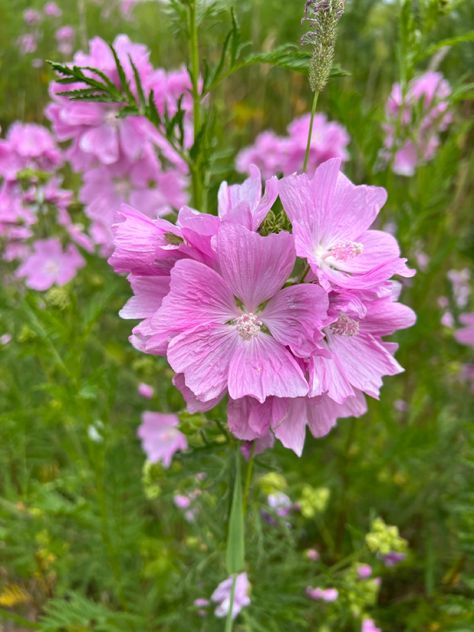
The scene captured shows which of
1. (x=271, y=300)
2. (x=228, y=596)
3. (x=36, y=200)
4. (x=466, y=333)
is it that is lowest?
(x=228, y=596)

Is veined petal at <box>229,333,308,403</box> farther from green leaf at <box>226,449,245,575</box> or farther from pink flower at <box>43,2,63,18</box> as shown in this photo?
pink flower at <box>43,2,63,18</box>

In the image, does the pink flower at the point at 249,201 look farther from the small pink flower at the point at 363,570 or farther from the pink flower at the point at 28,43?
→ the pink flower at the point at 28,43

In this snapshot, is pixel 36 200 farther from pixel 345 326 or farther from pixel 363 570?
pixel 363 570

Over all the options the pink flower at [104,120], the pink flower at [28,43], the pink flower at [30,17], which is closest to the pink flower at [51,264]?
the pink flower at [104,120]

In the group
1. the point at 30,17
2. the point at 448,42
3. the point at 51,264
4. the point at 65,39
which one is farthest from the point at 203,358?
the point at 65,39

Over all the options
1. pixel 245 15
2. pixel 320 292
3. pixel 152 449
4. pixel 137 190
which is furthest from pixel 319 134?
pixel 245 15

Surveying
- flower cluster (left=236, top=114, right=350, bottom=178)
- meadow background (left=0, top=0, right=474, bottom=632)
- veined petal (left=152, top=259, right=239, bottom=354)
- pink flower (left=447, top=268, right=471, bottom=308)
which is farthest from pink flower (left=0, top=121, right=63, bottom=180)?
pink flower (left=447, top=268, right=471, bottom=308)

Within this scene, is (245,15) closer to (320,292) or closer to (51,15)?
(51,15)
